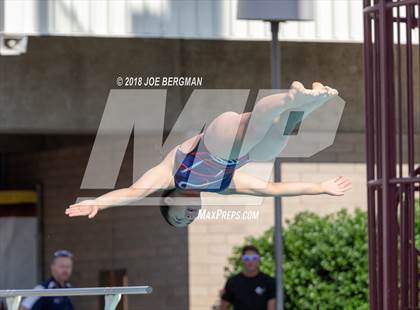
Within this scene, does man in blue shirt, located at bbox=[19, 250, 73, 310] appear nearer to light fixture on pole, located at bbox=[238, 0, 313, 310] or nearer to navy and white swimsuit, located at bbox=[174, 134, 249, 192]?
light fixture on pole, located at bbox=[238, 0, 313, 310]

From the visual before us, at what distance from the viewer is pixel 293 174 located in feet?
41.3

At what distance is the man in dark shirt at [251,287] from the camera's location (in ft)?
35.4

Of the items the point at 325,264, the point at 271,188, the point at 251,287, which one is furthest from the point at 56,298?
the point at 271,188

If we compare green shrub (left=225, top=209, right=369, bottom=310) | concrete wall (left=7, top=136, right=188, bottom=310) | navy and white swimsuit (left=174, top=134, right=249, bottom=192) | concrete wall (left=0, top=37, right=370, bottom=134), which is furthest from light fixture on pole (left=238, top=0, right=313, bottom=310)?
navy and white swimsuit (left=174, top=134, right=249, bottom=192)

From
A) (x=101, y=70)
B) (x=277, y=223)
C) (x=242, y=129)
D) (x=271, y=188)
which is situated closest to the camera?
(x=242, y=129)

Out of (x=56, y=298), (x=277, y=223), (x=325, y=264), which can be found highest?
(x=277, y=223)

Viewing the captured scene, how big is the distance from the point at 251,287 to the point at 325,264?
913mm

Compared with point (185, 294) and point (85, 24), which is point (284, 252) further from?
point (85, 24)

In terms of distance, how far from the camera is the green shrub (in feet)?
37.5

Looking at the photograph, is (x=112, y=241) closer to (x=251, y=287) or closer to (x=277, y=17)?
(x=251, y=287)

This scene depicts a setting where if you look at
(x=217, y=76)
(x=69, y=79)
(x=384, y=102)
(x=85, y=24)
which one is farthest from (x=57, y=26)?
(x=384, y=102)

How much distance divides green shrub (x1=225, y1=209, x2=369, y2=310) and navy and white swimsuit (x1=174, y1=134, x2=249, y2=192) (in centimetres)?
474

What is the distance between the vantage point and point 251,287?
10.9m

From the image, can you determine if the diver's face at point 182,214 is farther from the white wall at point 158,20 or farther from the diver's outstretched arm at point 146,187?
the white wall at point 158,20
